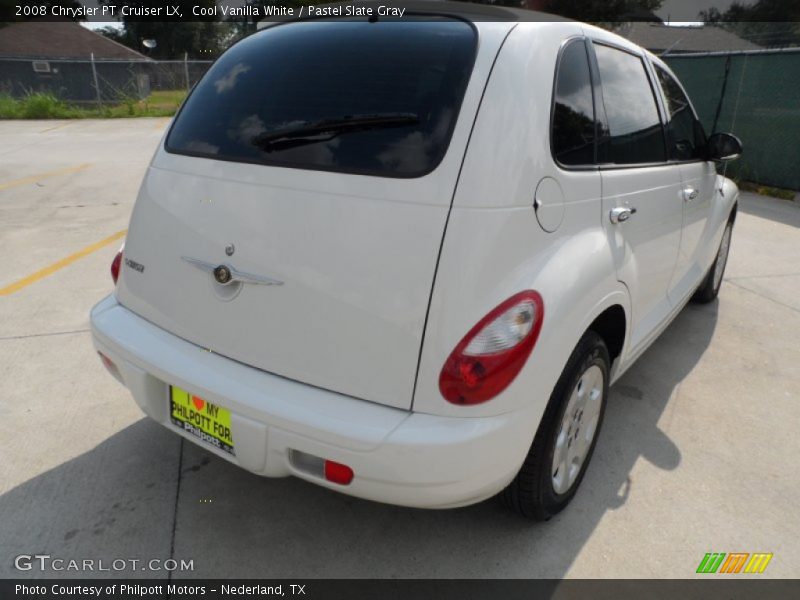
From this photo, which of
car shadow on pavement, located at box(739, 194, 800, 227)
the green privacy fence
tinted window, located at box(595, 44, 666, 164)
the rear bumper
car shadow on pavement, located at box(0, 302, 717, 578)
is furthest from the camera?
the green privacy fence

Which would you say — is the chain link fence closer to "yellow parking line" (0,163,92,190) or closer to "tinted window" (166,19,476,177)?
"yellow parking line" (0,163,92,190)

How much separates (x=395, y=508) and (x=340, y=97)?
1581 millimetres

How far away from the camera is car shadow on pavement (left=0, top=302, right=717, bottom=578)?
82.4 inches

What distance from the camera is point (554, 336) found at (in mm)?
1810

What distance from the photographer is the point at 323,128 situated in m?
1.92

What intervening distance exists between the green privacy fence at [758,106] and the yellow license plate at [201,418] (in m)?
9.53

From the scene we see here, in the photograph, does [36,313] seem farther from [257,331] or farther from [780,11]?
[780,11]

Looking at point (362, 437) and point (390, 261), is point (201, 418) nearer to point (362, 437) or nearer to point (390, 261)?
point (362, 437)

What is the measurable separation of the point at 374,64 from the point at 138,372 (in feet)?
4.41

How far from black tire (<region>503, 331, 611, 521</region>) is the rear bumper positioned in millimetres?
178

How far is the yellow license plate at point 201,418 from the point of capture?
74.7 inches

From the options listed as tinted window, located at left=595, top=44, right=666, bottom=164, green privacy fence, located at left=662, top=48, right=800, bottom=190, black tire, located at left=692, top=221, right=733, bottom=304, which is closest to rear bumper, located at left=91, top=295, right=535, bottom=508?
tinted window, located at left=595, top=44, right=666, bottom=164

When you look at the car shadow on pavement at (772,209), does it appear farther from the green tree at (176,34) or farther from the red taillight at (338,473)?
the green tree at (176,34)

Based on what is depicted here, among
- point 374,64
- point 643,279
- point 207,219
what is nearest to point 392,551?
point 207,219
